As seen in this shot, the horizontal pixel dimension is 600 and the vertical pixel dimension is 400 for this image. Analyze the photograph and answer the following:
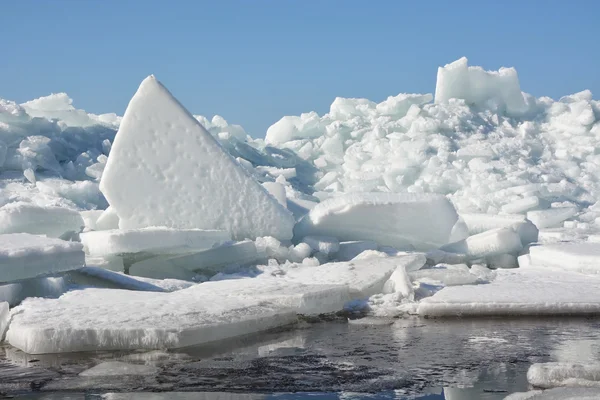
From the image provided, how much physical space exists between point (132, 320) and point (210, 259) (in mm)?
2367

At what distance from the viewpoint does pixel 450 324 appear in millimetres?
5098

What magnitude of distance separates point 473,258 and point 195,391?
4.66 metres

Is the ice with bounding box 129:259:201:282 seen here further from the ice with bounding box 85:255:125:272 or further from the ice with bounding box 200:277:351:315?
the ice with bounding box 200:277:351:315

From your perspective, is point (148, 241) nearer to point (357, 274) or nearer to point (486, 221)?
point (357, 274)

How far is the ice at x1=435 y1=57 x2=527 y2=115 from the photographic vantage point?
579 inches

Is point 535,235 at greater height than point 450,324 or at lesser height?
greater

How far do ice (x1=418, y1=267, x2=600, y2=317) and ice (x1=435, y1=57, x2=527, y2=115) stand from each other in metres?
9.19

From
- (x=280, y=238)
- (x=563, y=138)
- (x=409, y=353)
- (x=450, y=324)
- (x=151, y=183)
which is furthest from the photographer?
(x=563, y=138)

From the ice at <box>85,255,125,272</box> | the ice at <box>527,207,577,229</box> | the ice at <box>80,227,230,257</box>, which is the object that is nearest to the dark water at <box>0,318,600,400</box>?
the ice at <box>80,227,230,257</box>

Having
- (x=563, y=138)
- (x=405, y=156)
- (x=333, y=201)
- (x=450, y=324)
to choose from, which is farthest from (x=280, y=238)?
(x=563, y=138)

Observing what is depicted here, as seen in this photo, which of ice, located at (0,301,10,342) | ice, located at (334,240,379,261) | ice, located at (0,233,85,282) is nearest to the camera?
ice, located at (0,301,10,342)

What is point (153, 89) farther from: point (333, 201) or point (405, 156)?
point (405, 156)

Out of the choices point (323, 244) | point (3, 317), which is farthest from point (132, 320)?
point (323, 244)

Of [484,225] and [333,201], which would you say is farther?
[484,225]
